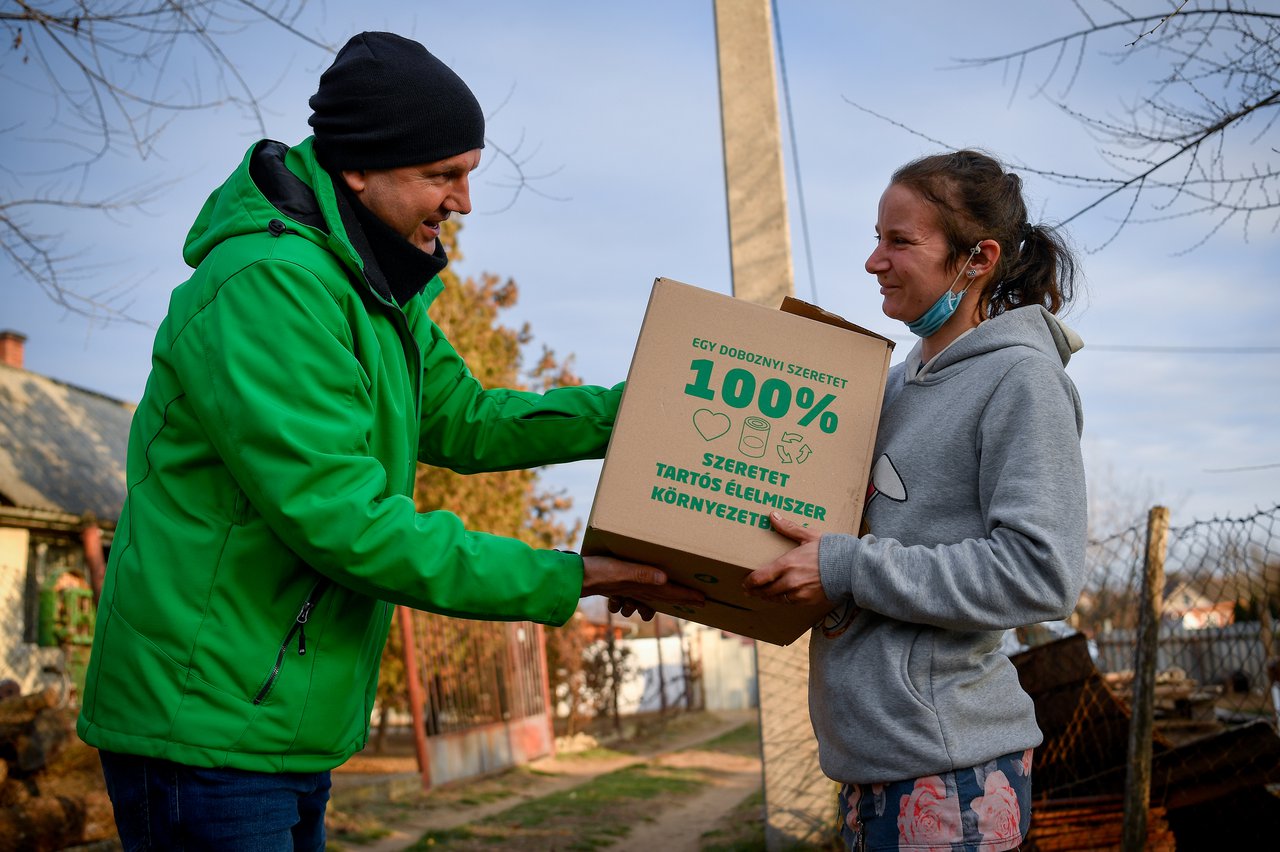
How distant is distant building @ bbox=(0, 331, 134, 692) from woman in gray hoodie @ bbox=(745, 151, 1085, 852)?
31.6 feet

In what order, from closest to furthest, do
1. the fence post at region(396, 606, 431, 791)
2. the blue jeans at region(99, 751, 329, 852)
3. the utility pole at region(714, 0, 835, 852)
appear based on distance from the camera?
1. the blue jeans at region(99, 751, 329, 852)
2. the utility pole at region(714, 0, 835, 852)
3. the fence post at region(396, 606, 431, 791)

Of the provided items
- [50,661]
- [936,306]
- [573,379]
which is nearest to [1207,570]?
[936,306]

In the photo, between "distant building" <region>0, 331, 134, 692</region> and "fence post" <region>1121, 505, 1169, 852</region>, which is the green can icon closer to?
"fence post" <region>1121, 505, 1169, 852</region>

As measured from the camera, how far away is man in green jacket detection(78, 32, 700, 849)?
5.70 feet

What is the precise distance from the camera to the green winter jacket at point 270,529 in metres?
1.74

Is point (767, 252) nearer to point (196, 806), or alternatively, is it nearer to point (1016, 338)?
point (1016, 338)

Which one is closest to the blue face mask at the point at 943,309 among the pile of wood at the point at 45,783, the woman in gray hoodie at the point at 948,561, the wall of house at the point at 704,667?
the woman in gray hoodie at the point at 948,561

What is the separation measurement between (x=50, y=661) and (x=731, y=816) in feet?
24.2

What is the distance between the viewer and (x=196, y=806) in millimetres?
1726

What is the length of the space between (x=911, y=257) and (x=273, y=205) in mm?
1203

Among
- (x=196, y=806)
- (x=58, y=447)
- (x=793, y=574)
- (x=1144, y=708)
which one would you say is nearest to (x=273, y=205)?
(x=196, y=806)

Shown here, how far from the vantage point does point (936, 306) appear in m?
2.18

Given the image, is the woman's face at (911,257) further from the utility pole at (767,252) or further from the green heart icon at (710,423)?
the utility pole at (767,252)

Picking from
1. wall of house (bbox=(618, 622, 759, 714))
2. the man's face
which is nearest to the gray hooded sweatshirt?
the man's face
